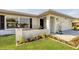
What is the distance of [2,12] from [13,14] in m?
0.60

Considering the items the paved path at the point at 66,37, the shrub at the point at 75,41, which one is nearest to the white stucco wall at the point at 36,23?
the paved path at the point at 66,37

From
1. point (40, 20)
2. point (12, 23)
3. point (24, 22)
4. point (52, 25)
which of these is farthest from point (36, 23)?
point (12, 23)

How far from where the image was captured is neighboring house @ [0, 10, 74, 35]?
26.2 ft

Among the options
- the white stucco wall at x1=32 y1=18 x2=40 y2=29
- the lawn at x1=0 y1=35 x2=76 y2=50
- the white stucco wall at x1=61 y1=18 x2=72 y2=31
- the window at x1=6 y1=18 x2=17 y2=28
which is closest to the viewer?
the lawn at x1=0 y1=35 x2=76 y2=50

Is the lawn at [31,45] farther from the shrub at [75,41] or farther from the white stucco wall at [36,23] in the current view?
the white stucco wall at [36,23]

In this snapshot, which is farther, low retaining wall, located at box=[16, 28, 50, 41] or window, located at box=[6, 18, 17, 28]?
window, located at box=[6, 18, 17, 28]

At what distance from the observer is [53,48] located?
776 centimetres

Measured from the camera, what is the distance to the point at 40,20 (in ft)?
26.9

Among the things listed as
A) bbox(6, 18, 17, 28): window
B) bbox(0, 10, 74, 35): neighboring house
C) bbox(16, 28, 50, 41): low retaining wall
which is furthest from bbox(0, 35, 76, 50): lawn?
bbox(6, 18, 17, 28): window

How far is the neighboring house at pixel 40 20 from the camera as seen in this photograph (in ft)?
26.2

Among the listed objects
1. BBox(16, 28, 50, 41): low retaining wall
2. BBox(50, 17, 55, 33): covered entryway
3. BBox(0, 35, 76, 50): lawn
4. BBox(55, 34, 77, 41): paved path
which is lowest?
BBox(0, 35, 76, 50): lawn

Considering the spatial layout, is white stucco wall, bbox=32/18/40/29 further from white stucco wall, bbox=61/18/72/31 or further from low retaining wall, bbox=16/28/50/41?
white stucco wall, bbox=61/18/72/31

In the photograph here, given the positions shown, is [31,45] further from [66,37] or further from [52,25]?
[66,37]
